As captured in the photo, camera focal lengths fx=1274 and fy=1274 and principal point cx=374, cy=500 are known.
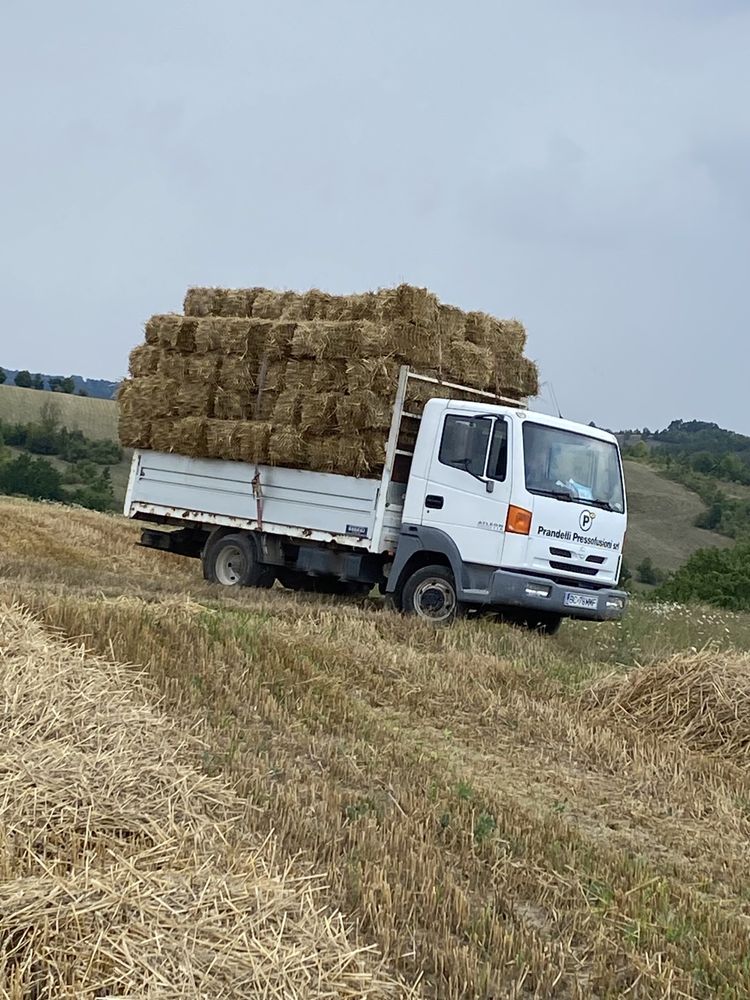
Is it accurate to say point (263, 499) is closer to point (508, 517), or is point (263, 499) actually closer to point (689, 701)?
point (508, 517)

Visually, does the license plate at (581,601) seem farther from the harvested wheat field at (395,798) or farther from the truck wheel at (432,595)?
the truck wheel at (432,595)

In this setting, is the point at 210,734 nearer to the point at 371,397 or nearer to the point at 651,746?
the point at 651,746

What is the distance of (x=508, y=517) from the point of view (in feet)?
42.7

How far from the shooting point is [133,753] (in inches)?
239

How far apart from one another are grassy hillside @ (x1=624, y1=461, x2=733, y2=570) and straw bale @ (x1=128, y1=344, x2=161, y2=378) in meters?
50.8

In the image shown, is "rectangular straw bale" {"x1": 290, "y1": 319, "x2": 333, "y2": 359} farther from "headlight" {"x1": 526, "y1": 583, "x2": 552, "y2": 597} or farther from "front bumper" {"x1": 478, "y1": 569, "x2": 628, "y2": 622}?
"headlight" {"x1": 526, "y1": 583, "x2": 552, "y2": 597}

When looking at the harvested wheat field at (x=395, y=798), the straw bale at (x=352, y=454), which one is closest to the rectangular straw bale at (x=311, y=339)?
the straw bale at (x=352, y=454)

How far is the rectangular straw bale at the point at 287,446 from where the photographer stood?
1423cm

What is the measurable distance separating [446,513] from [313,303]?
3.17m

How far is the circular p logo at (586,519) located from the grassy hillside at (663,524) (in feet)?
169

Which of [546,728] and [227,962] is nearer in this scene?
[227,962]

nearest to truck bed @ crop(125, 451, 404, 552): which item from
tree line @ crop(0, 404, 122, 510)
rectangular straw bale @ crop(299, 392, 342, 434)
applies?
rectangular straw bale @ crop(299, 392, 342, 434)

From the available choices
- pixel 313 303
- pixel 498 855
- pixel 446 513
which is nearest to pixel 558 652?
pixel 446 513

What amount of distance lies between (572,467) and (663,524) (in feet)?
204
